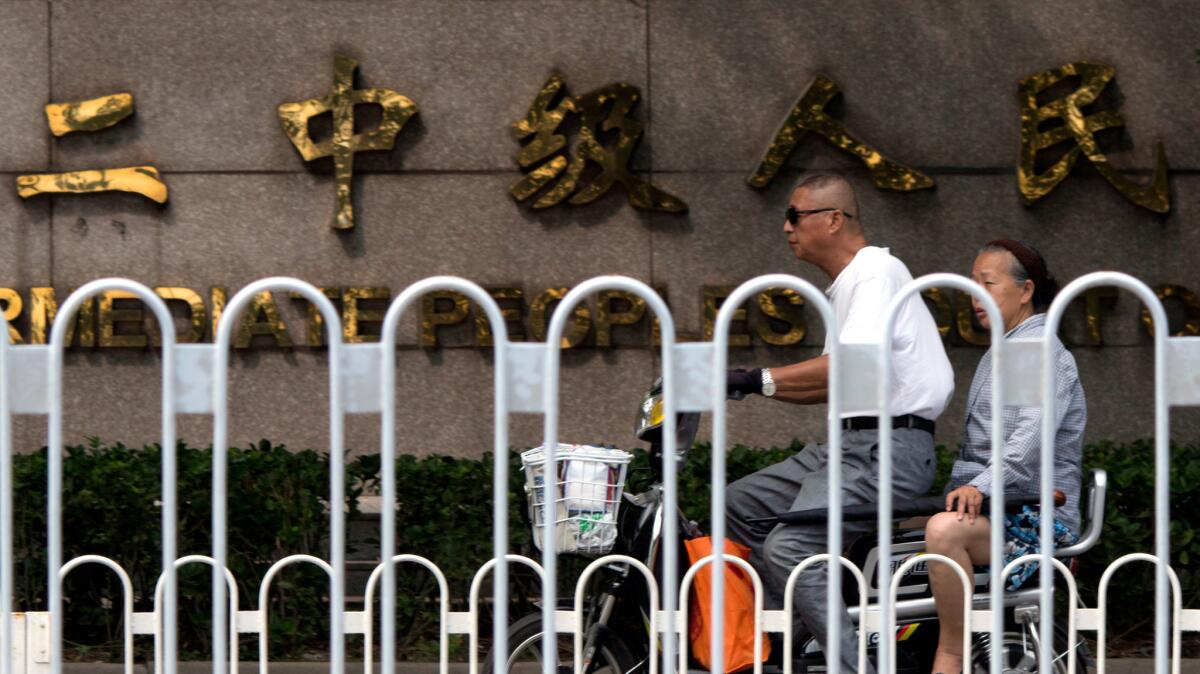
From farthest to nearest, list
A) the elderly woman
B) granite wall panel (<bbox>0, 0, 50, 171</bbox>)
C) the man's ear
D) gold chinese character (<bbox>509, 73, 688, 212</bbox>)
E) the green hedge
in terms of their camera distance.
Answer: granite wall panel (<bbox>0, 0, 50, 171</bbox>)
gold chinese character (<bbox>509, 73, 688, 212</bbox>)
the green hedge
the man's ear
the elderly woman

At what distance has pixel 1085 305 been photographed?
7.99 meters

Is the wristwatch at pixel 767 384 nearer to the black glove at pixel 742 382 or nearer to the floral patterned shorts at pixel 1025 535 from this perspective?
the black glove at pixel 742 382

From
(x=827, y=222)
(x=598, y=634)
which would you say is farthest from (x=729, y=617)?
(x=827, y=222)

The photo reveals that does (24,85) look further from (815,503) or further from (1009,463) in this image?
(1009,463)

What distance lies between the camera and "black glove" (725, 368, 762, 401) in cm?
425

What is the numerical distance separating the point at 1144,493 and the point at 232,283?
454 cm

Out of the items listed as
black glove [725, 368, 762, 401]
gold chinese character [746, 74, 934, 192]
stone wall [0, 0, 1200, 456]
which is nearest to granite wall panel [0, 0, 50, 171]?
stone wall [0, 0, 1200, 456]

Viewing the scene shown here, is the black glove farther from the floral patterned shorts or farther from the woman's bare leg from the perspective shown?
the floral patterned shorts

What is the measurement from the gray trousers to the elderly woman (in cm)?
15

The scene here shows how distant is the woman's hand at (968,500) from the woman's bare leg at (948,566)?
2cm

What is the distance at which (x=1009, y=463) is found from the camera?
4.35m

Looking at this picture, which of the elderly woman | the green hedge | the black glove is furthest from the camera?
the green hedge

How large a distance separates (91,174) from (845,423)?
4743mm

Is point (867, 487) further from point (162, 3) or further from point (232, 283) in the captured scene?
point (162, 3)
